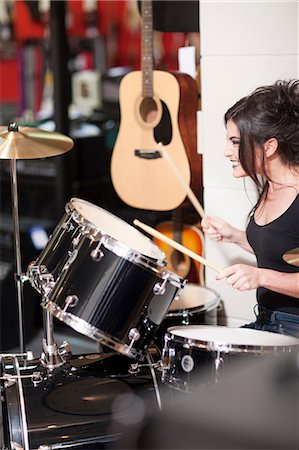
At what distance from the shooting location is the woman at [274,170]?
2.02m

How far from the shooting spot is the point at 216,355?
1.79 m

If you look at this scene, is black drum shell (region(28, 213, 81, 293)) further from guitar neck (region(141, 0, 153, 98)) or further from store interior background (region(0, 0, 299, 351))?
guitar neck (region(141, 0, 153, 98))

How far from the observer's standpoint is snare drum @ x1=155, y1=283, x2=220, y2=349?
226 centimetres

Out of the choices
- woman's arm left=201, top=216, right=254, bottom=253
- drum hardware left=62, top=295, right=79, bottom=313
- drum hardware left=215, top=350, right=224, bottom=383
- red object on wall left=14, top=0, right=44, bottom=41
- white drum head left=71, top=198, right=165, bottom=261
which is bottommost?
drum hardware left=215, top=350, right=224, bottom=383

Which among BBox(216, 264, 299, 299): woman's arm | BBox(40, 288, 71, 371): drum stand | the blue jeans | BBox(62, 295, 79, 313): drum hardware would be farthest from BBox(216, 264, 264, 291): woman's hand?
BBox(40, 288, 71, 371): drum stand

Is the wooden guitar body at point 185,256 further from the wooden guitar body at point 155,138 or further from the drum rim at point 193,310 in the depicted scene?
the drum rim at point 193,310

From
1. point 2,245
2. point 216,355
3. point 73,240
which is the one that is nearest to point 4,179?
point 2,245

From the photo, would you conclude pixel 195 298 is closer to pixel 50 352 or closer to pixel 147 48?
pixel 50 352

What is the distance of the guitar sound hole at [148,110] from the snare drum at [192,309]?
569 mm

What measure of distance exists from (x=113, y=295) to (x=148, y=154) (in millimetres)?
888

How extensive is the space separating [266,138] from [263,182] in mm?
244

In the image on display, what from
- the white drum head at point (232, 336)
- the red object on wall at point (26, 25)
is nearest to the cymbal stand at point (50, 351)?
the white drum head at point (232, 336)

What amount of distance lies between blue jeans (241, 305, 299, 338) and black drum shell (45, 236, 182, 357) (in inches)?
12.7

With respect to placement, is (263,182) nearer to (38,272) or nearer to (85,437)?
(38,272)
